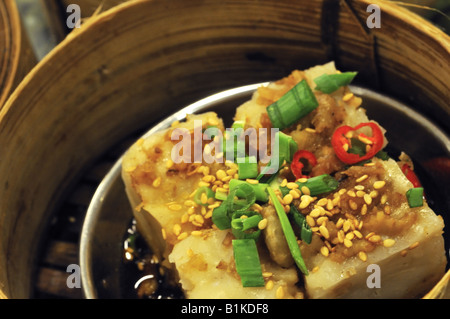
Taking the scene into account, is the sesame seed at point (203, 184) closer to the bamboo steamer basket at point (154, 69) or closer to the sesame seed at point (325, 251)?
the sesame seed at point (325, 251)

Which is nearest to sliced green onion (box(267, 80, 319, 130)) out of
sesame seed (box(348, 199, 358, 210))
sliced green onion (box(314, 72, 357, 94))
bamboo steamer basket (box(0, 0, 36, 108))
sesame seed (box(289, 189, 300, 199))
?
sliced green onion (box(314, 72, 357, 94))

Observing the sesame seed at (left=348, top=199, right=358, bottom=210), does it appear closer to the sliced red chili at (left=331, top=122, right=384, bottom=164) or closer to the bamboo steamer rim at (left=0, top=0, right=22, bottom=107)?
the sliced red chili at (left=331, top=122, right=384, bottom=164)

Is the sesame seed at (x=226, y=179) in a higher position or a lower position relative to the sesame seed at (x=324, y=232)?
higher

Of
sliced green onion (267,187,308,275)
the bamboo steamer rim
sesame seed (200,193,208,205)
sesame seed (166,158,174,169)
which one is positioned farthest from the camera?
the bamboo steamer rim

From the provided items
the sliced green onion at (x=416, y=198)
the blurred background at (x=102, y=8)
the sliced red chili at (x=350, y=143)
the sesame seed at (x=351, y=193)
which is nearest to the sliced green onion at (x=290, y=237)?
the sesame seed at (x=351, y=193)

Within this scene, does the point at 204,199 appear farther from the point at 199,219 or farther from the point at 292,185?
the point at 292,185
